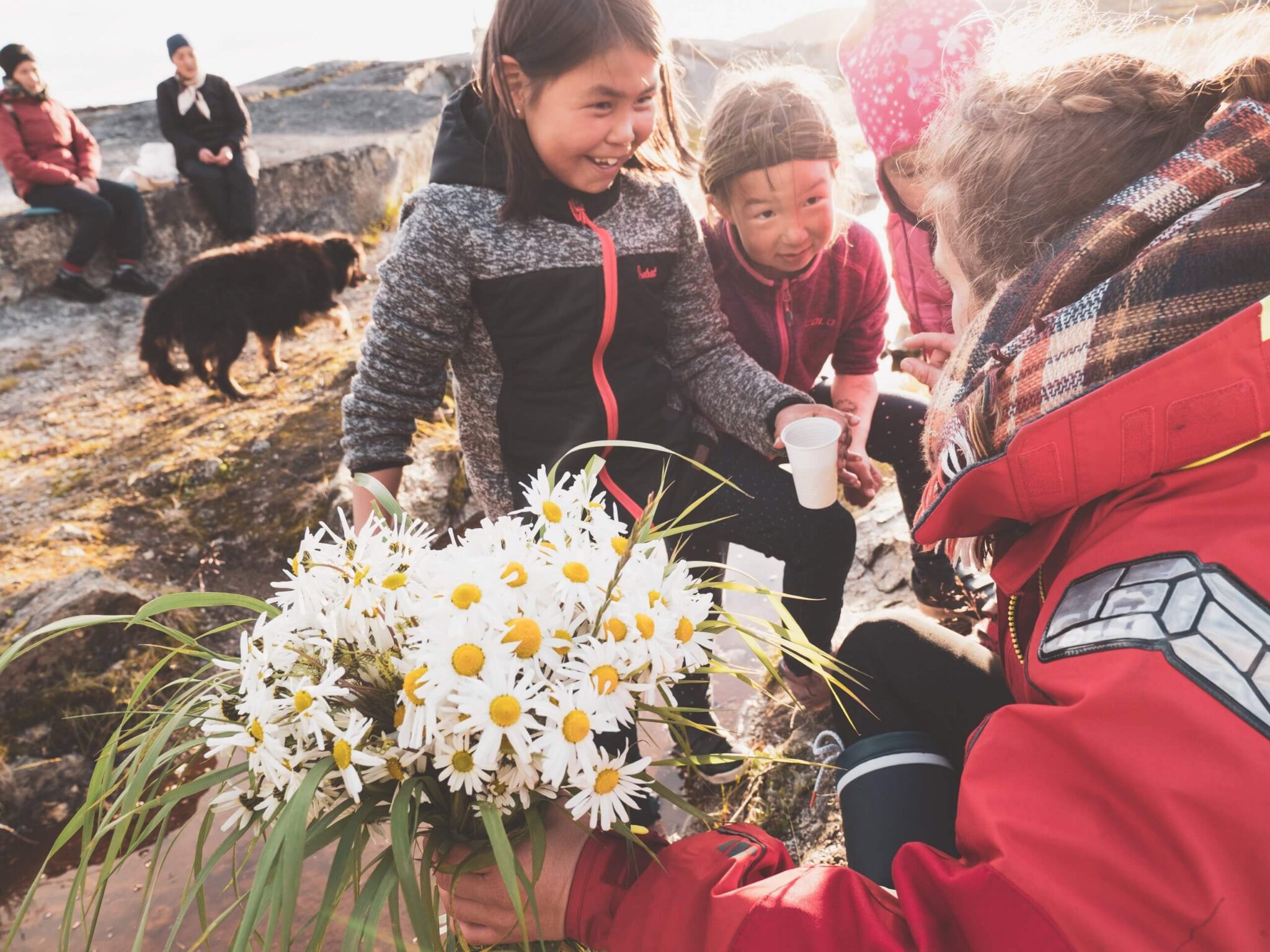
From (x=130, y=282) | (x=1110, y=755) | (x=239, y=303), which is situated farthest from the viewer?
(x=130, y=282)

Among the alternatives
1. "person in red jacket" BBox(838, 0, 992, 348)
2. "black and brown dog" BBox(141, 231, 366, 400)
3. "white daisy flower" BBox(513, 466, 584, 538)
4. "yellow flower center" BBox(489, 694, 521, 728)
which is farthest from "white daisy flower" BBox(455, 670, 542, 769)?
"black and brown dog" BBox(141, 231, 366, 400)

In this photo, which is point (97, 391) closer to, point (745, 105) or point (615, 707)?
point (745, 105)

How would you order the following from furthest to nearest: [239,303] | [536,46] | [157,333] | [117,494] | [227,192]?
[227,192] → [239,303] → [157,333] → [117,494] → [536,46]

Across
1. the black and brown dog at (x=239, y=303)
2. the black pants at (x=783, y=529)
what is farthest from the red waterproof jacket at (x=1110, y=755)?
the black and brown dog at (x=239, y=303)

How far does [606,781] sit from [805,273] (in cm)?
175

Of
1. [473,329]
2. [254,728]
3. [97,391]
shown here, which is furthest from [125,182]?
[254,728]

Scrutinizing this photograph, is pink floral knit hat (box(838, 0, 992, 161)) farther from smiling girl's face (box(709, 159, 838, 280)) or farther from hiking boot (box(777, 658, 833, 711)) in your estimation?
hiking boot (box(777, 658, 833, 711))

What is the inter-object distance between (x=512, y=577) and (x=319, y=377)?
172 inches

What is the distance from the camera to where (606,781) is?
801mm

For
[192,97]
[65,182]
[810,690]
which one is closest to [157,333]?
[65,182]

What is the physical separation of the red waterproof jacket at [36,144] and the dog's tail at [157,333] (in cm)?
269

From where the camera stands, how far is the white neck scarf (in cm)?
670

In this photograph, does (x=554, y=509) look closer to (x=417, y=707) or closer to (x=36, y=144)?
(x=417, y=707)

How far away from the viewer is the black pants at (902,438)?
2391 millimetres
